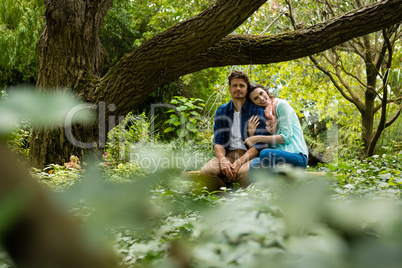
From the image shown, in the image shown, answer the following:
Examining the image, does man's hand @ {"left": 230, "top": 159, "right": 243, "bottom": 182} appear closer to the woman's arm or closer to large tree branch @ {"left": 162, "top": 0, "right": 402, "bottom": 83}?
the woman's arm

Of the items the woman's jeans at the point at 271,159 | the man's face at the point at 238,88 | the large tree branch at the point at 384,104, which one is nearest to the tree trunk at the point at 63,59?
the man's face at the point at 238,88

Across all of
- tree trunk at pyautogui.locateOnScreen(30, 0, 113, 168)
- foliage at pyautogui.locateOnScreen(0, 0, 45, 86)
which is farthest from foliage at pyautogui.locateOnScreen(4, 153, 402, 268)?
foliage at pyautogui.locateOnScreen(0, 0, 45, 86)

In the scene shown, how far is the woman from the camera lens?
10.5 feet

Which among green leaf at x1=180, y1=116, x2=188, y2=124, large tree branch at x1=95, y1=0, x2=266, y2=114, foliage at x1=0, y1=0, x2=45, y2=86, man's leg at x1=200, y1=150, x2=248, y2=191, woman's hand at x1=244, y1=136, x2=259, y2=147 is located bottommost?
man's leg at x1=200, y1=150, x2=248, y2=191

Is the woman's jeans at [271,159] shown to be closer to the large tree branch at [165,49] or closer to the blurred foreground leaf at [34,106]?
the large tree branch at [165,49]

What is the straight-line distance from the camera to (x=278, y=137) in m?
3.28

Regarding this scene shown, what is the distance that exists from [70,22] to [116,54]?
7.64m

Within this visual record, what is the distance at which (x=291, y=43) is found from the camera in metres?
3.72

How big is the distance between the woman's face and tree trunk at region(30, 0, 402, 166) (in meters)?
0.55

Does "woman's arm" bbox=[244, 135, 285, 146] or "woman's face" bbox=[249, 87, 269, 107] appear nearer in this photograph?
"woman's arm" bbox=[244, 135, 285, 146]

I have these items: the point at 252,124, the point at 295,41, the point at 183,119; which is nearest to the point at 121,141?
the point at 183,119

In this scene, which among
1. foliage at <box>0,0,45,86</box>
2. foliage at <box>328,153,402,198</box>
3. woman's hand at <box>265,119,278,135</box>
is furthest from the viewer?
foliage at <box>0,0,45,86</box>

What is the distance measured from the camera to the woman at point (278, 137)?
320 centimetres

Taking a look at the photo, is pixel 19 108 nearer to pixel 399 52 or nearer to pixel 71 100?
pixel 71 100
